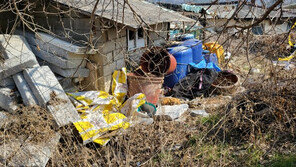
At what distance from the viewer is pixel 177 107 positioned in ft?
18.3

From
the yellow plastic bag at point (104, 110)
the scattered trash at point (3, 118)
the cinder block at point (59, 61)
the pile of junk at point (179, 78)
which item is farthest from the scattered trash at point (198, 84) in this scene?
the scattered trash at point (3, 118)

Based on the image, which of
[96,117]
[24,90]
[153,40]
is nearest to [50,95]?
[24,90]

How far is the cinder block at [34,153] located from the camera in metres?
3.13

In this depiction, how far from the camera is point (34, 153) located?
3283 millimetres

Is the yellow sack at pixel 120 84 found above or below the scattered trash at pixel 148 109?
above

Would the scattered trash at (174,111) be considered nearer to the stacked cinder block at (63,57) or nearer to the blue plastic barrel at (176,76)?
the blue plastic barrel at (176,76)

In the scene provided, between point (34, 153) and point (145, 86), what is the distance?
303cm

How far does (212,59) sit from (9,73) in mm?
6137

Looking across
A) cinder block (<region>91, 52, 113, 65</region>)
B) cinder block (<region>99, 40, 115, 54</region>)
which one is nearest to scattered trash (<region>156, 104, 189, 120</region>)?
cinder block (<region>91, 52, 113, 65</region>)

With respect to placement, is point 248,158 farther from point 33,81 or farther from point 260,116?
point 33,81

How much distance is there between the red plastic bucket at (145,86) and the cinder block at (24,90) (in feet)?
7.56

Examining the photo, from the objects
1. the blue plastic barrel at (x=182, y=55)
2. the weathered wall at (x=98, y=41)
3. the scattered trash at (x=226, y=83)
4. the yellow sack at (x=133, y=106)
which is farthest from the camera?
the blue plastic barrel at (x=182, y=55)

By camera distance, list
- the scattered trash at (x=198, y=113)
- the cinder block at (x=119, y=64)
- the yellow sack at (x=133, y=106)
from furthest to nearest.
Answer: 1. the cinder block at (x=119, y=64)
2. the scattered trash at (x=198, y=113)
3. the yellow sack at (x=133, y=106)

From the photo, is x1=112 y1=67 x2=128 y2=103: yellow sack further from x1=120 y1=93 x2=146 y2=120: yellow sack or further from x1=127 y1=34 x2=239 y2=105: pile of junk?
x1=120 y1=93 x2=146 y2=120: yellow sack
